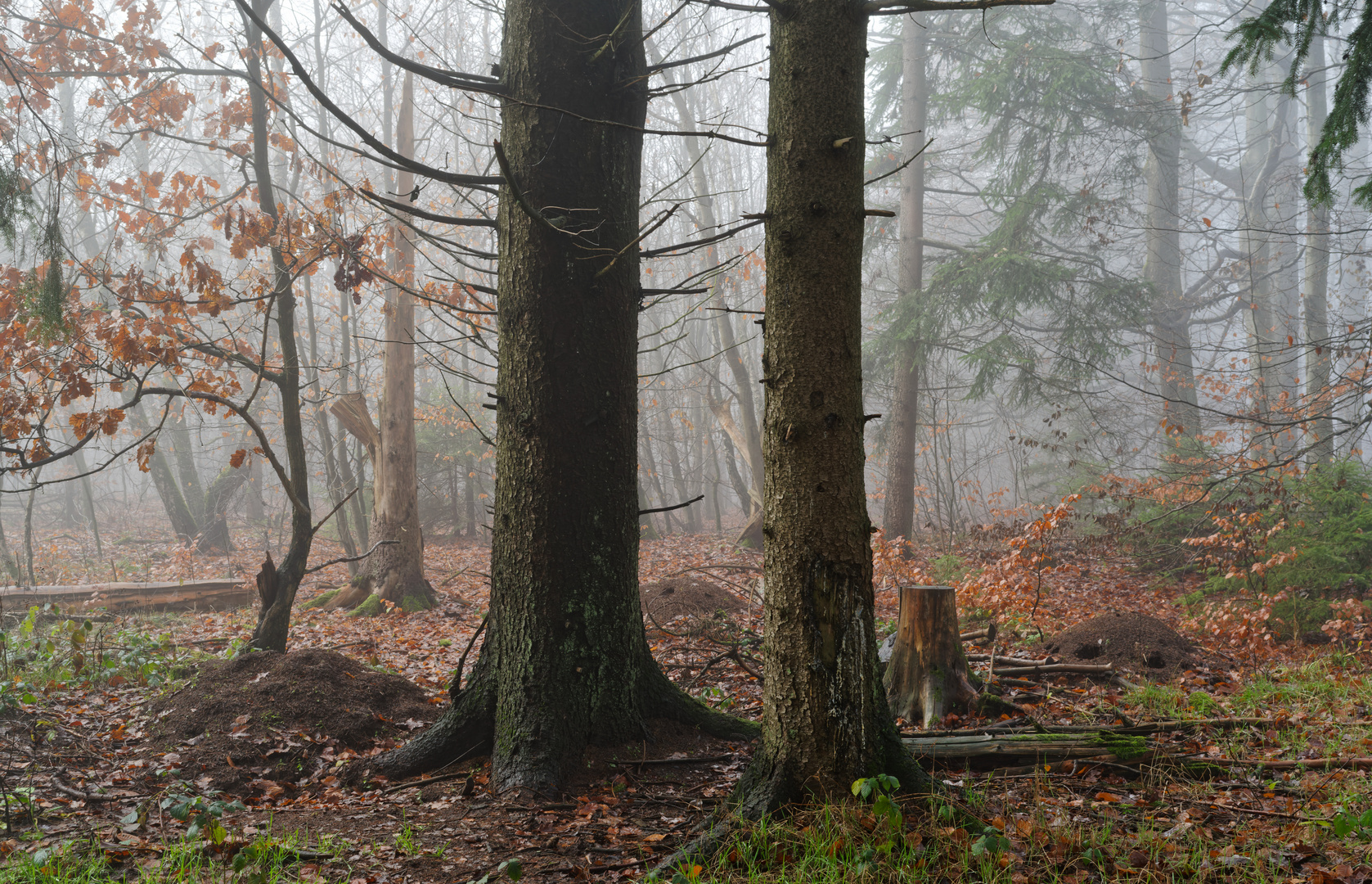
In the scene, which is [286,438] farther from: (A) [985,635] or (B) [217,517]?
(B) [217,517]

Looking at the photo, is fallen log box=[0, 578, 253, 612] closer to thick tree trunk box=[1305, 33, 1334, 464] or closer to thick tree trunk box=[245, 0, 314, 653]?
thick tree trunk box=[245, 0, 314, 653]

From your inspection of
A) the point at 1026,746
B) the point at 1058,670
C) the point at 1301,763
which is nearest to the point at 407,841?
the point at 1026,746

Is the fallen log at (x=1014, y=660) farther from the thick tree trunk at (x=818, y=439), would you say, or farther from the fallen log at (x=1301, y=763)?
the thick tree trunk at (x=818, y=439)

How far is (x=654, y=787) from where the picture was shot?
3.69m

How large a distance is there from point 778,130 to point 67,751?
16.5ft

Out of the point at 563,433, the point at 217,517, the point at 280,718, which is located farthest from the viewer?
the point at 217,517

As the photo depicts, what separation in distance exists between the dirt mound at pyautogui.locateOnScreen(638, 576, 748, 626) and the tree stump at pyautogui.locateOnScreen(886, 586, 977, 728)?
9.26 ft

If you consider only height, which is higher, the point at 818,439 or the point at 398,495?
the point at 818,439

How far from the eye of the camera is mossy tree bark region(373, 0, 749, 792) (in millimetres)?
3883

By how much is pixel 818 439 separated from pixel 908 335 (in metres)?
11.0

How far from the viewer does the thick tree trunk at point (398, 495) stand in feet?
33.9

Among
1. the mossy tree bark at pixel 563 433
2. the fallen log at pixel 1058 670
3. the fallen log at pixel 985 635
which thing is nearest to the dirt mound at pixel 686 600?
the fallen log at pixel 985 635

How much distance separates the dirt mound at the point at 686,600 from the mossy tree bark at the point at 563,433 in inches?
153

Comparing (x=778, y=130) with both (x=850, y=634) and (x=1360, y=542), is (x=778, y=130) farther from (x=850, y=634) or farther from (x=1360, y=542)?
(x=1360, y=542)
